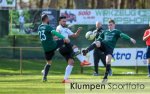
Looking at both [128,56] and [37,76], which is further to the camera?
[128,56]

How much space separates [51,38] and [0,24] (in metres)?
12.1

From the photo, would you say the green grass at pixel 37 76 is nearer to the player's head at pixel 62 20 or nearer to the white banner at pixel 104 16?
the player's head at pixel 62 20

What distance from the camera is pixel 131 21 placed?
3117cm

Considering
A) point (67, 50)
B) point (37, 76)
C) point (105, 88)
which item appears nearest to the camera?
point (105, 88)

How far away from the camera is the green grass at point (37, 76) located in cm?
1692

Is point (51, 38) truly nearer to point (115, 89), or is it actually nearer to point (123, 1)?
point (115, 89)

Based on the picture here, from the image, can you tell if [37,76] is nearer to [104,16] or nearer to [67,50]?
[67,50]

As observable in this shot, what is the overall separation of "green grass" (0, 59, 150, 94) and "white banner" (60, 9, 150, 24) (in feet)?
9.65

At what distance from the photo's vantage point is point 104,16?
3109 cm

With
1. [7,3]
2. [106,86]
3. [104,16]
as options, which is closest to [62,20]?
[106,86]

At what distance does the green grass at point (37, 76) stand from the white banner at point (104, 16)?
294cm

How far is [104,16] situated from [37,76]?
9.20m

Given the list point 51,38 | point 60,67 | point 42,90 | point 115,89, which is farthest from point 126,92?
point 60,67

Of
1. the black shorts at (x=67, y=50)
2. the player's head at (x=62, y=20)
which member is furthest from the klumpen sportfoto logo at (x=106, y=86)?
the player's head at (x=62, y=20)
